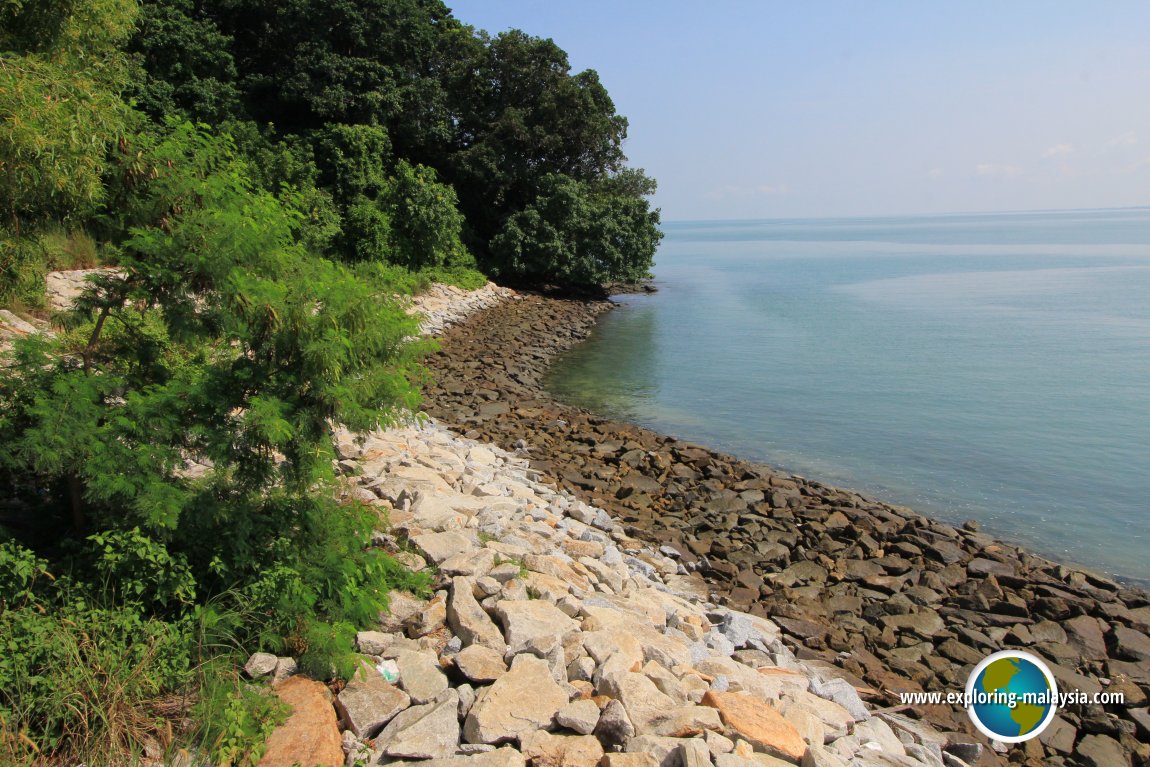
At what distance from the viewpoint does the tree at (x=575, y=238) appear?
112 ft

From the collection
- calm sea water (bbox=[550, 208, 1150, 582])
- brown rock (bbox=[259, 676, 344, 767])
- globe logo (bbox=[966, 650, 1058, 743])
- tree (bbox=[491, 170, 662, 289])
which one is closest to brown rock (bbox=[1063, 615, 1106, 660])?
globe logo (bbox=[966, 650, 1058, 743])

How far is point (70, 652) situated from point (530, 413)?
12241mm

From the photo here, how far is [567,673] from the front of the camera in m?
5.23

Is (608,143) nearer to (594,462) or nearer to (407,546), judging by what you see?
(594,462)

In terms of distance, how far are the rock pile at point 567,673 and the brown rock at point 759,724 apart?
12mm

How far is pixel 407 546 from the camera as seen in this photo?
677cm

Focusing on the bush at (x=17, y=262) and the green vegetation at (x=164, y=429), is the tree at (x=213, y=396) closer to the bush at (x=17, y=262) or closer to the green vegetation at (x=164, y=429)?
the green vegetation at (x=164, y=429)

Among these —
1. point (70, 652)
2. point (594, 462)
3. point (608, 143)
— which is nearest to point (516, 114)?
point (608, 143)

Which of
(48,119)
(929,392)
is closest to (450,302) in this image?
(929,392)

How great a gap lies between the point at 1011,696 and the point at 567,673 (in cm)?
475

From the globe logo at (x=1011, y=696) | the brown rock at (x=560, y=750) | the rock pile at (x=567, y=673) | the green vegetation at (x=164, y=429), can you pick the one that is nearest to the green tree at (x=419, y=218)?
the green vegetation at (x=164, y=429)

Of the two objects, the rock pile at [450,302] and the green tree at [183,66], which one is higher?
the green tree at [183,66]

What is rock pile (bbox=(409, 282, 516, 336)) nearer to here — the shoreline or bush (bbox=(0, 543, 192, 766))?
the shoreline

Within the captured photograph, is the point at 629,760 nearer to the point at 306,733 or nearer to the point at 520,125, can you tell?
the point at 306,733
